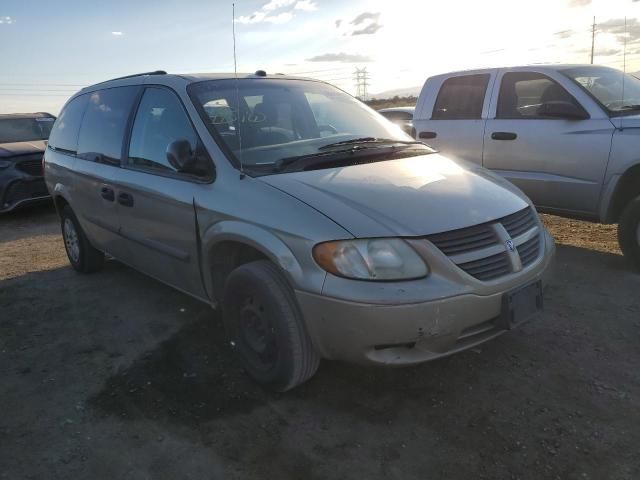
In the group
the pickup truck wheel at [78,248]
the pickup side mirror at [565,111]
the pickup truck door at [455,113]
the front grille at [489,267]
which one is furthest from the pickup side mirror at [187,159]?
the pickup side mirror at [565,111]

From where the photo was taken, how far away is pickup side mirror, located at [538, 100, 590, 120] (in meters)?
5.02

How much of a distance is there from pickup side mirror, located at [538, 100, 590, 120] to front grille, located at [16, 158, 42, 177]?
7.67 metres

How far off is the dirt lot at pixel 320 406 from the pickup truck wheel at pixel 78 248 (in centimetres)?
110

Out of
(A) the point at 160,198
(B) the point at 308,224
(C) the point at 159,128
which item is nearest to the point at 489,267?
(B) the point at 308,224

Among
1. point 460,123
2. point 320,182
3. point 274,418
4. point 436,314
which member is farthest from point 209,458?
point 460,123

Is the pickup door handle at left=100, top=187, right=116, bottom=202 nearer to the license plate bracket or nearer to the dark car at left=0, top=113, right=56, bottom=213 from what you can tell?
the license plate bracket

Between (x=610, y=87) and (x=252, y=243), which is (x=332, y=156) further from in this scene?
(x=610, y=87)

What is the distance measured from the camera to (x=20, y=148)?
29.8 ft

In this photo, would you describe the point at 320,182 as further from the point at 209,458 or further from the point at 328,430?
the point at 209,458

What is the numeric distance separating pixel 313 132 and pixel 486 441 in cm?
222

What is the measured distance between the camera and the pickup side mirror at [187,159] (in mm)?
3227

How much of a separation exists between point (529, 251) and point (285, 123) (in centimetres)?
176

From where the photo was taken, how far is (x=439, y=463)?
8.11 feet

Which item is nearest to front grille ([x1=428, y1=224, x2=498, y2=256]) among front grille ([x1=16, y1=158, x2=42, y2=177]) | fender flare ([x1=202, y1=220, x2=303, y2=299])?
fender flare ([x1=202, y1=220, x2=303, y2=299])
